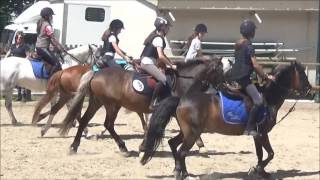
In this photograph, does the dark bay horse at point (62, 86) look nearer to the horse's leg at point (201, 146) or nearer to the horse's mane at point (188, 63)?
the horse's leg at point (201, 146)

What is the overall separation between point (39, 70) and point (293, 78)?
7.00 meters

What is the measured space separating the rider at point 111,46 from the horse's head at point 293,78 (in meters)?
3.38

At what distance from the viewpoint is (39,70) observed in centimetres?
1512

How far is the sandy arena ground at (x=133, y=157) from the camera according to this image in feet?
32.9

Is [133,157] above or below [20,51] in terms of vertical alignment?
below

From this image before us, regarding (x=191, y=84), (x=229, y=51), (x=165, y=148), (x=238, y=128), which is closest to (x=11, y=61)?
(x=165, y=148)

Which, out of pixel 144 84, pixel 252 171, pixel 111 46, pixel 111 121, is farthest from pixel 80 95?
pixel 252 171

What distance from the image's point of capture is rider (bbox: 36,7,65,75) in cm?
1388

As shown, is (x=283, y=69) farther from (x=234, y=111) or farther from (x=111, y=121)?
(x=111, y=121)

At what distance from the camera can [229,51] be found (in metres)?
22.1

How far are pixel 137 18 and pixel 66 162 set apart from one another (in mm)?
11930

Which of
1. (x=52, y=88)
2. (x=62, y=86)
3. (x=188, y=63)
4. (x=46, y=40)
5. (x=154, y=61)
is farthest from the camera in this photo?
(x=46, y=40)

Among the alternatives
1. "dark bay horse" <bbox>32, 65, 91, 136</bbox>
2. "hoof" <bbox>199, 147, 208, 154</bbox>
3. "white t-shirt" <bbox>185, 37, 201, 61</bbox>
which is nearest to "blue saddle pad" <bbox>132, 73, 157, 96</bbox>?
"hoof" <bbox>199, 147, 208, 154</bbox>

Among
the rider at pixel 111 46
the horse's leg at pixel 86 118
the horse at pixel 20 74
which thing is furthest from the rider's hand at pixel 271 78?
the horse at pixel 20 74
